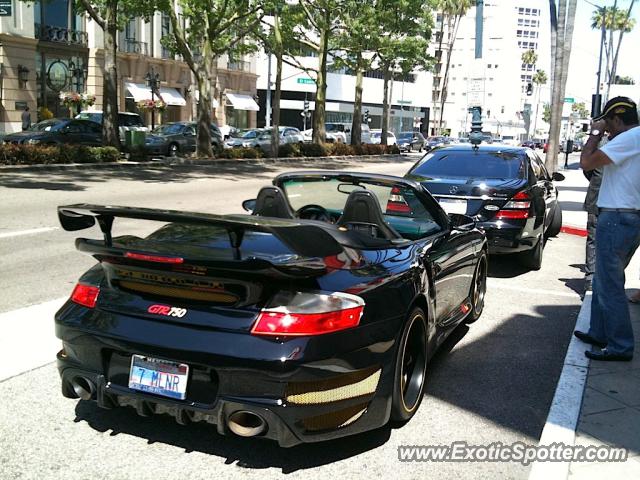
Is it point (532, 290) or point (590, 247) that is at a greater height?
point (590, 247)

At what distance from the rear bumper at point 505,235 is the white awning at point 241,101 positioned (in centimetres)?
5148

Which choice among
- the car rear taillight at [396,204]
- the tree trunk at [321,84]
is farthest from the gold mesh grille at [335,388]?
the tree trunk at [321,84]

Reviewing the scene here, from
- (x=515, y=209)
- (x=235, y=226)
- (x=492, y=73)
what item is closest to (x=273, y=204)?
(x=235, y=226)

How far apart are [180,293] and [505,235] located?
17.9ft

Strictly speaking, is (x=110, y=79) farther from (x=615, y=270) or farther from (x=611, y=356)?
(x=611, y=356)

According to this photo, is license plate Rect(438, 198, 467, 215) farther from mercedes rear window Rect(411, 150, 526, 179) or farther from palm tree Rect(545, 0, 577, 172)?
palm tree Rect(545, 0, 577, 172)

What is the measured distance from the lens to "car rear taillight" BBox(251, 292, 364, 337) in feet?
10.0

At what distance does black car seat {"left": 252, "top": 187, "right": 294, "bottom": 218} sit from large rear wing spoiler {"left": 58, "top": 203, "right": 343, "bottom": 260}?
1.15 m

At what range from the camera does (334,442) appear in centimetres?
360

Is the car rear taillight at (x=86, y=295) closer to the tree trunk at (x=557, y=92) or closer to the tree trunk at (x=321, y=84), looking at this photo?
the tree trunk at (x=557, y=92)

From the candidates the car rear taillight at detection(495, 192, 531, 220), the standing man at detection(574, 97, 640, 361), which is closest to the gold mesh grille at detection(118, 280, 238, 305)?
the standing man at detection(574, 97, 640, 361)

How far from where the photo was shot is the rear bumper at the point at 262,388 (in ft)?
9.86

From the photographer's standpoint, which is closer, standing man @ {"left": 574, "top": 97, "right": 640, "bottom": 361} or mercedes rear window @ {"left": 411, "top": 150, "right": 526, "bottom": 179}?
standing man @ {"left": 574, "top": 97, "right": 640, "bottom": 361}

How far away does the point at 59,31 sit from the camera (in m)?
38.2
